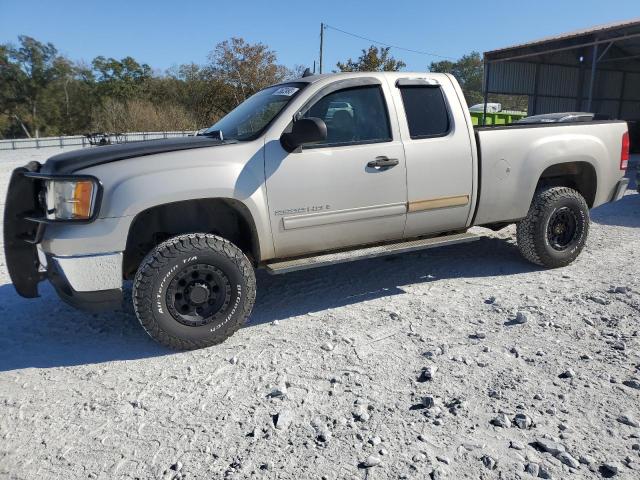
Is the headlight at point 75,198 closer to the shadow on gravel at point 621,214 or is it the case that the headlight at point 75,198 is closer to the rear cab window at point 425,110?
the rear cab window at point 425,110

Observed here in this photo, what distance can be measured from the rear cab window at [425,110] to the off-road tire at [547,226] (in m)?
1.34

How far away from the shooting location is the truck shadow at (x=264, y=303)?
3.75m

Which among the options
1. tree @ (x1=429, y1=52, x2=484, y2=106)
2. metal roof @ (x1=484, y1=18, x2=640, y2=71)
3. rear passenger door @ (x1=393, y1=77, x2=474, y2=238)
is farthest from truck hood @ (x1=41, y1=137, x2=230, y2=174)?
tree @ (x1=429, y1=52, x2=484, y2=106)

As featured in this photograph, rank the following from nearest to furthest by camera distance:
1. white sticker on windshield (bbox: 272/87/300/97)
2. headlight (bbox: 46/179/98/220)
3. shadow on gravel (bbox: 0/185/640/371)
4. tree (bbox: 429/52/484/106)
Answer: headlight (bbox: 46/179/98/220) < shadow on gravel (bbox: 0/185/640/371) < white sticker on windshield (bbox: 272/87/300/97) < tree (bbox: 429/52/484/106)

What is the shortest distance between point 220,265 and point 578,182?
4.10m

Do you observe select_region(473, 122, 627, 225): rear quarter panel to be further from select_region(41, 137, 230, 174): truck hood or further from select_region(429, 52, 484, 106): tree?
select_region(429, 52, 484, 106): tree

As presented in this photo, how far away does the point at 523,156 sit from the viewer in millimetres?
4922

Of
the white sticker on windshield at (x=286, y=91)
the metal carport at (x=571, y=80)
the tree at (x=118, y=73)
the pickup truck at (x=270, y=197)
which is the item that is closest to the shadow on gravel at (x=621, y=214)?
the pickup truck at (x=270, y=197)

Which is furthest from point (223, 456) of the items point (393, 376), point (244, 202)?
point (244, 202)

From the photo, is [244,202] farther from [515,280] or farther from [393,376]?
[515,280]

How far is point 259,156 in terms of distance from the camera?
12.5 feet

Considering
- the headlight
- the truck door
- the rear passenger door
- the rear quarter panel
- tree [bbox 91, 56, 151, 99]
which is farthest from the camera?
tree [bbox 91, 56, 151, 99]

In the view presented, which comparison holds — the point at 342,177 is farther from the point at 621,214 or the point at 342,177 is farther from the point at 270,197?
the point at 621,214

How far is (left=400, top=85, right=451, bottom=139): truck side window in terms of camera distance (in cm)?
447
